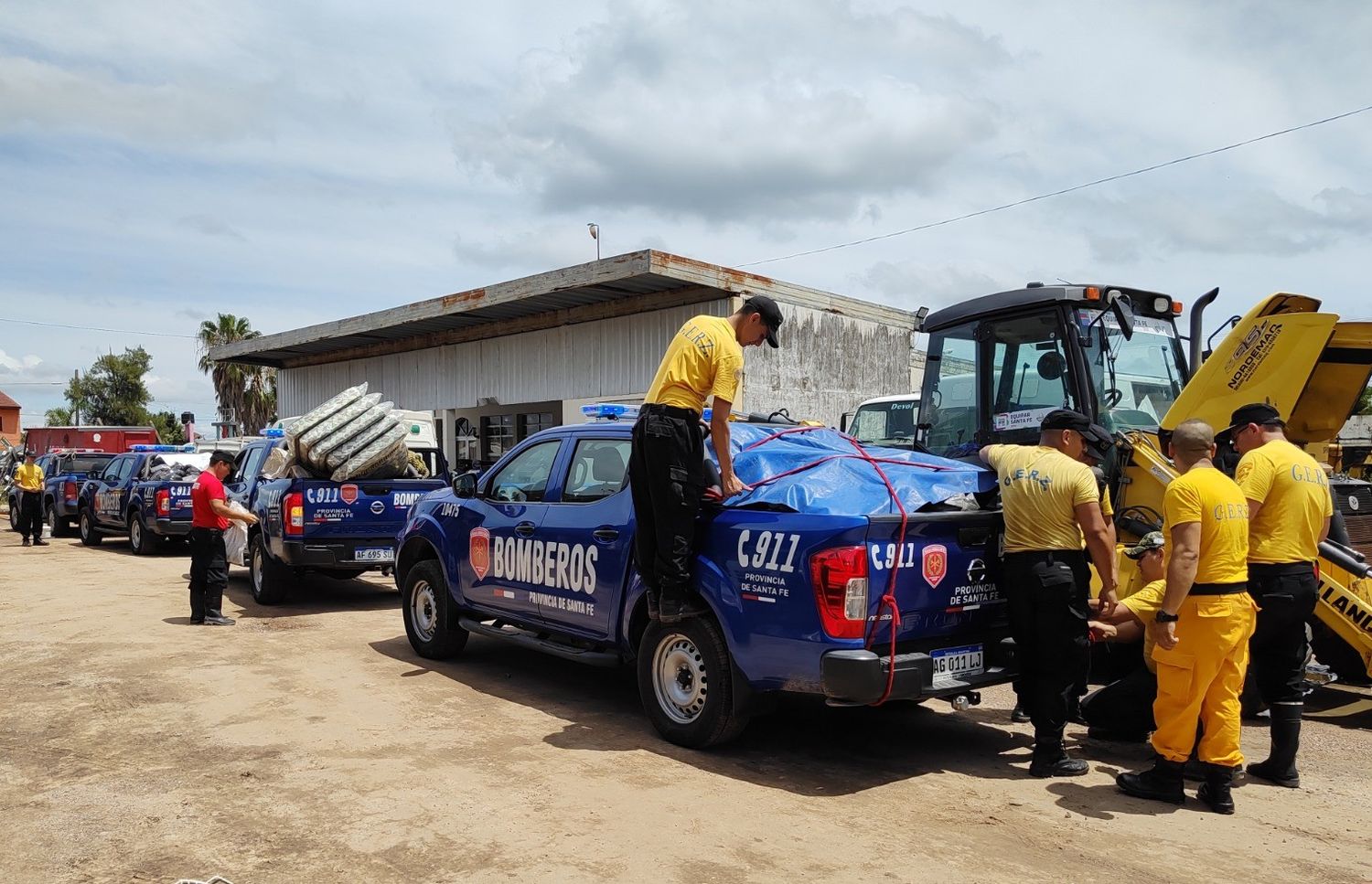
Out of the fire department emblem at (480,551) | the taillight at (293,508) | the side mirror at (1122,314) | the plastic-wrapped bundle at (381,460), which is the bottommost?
the fire department emblem at (480,551)

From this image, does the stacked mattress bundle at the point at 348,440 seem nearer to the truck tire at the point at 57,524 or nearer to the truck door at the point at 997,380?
the truck door at the point at 997,380

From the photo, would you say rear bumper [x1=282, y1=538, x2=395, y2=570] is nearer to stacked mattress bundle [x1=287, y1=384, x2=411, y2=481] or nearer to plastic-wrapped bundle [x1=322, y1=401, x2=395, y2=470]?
stacked mattress bundle [x1=287, y1=384, x2=411, y2=481]

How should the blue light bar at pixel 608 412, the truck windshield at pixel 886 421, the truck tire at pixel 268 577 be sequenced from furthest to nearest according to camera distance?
the truck windshield at pixel 886 421 < the truck tire at pixel 268 577 < the blue light bar at pixel 608 412

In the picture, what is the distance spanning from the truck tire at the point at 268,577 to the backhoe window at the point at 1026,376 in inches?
297

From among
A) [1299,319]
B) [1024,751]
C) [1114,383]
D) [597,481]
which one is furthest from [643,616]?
[1299,319]

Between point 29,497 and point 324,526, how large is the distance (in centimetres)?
1299

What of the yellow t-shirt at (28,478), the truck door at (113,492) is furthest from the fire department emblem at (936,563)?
the yellow t-shirt at (28,478)

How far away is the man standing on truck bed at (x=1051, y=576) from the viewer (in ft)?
16.6

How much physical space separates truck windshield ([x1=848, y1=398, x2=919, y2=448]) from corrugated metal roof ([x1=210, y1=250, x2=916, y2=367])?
15.3ft

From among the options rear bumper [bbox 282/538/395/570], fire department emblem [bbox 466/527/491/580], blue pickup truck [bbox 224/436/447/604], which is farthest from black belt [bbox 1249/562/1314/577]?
blue pickup truck [bbox 224/436/447/604]

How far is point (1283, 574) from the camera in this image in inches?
199

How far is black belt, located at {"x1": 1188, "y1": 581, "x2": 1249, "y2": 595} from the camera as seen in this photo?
4727 millimetres

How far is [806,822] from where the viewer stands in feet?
14.6

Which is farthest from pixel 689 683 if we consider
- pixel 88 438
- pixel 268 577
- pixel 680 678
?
pixel 88 438
